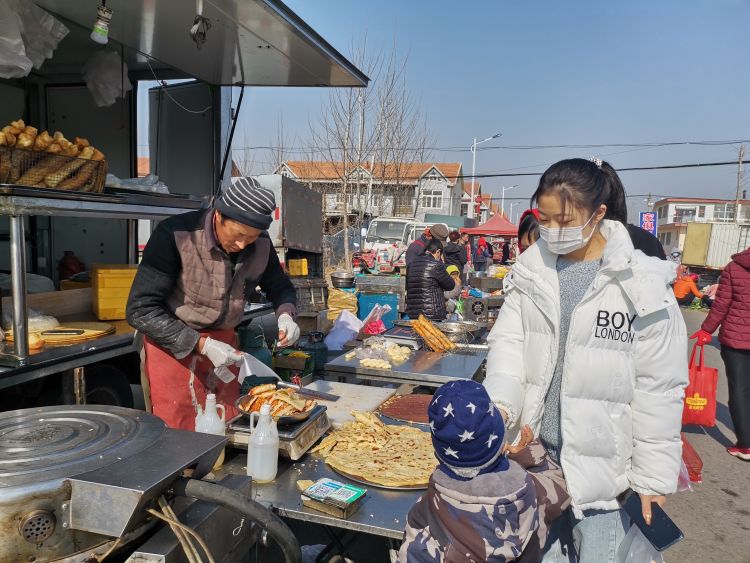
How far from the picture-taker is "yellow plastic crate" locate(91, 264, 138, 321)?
4.51 m

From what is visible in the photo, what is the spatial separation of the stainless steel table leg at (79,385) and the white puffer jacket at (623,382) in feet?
10.4

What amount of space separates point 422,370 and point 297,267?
4348 millimetres

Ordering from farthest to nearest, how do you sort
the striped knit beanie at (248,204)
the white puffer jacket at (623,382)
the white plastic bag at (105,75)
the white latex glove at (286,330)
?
the white plastic bag at (105,75)
the white latex glove at (286,330)
the striped knit beanie at (248,204)
the white puffer jacket at (623,382)

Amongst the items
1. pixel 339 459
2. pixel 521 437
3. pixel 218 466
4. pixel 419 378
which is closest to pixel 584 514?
pixel 521 437

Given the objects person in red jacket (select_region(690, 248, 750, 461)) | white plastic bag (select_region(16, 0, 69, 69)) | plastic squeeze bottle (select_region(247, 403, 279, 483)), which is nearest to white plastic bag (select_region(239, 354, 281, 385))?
plastic squeeze bottle (select_region(247, 403, 279, 483))

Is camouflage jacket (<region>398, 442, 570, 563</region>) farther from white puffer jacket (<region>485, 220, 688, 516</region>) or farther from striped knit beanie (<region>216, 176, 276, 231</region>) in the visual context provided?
striped knit beanie (<region>216, 176, 276, 231</region>)

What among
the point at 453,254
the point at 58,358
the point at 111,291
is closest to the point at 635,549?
the point at 58,358

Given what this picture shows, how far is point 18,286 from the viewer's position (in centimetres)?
318

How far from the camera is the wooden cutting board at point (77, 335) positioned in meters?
3.54

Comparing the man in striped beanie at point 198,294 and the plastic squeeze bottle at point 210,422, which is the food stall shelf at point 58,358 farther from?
the plastic squeeze bottle at point 210,422

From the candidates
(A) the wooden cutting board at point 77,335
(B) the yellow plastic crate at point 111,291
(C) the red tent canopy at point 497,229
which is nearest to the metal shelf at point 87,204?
(B) the yellow plastic crate at point 111,291

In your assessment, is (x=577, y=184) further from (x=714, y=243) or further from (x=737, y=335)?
(x=714, y=243)

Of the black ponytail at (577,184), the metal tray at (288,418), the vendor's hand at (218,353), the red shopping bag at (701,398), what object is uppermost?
the black ponytail at (577,184)

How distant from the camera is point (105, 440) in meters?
1.44
